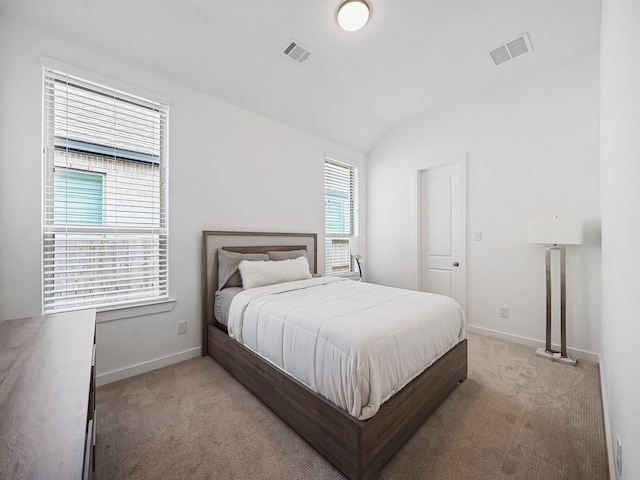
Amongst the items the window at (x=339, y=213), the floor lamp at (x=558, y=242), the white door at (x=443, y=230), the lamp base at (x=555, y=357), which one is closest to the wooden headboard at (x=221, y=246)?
the window at (x=339, y=213)

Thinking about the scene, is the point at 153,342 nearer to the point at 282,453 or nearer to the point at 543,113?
the point at 282,453

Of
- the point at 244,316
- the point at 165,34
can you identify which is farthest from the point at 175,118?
the point at 244,316

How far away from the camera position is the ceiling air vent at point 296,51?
8.59 ft

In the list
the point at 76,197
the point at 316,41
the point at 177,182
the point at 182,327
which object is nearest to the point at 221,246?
the point at 177,182

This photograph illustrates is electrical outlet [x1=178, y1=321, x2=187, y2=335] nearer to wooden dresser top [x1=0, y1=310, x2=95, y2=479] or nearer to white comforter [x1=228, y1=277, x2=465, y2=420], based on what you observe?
white comforter [x1=228, y1=277, x2=465, y2=420]

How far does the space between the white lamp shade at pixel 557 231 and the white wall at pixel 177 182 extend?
8.23 ft

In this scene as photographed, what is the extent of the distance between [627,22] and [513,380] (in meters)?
2.43

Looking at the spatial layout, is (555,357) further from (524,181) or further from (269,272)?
(269,272)

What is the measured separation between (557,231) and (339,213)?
270 cm

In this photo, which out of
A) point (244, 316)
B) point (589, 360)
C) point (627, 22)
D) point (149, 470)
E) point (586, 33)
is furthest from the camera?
point (589, 360)

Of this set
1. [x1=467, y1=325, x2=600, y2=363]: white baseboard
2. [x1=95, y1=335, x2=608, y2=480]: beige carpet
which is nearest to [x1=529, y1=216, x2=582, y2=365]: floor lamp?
[x1=467, y1=325, x2=600, y2=363]: white baseboard

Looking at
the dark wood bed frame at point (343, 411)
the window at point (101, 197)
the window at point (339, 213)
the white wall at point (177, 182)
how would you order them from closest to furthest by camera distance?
the dark wood bed frame at point (343, 411) < the white wall at point (177, 182) < the window at point (101, 197) < the window at point (339, 213)

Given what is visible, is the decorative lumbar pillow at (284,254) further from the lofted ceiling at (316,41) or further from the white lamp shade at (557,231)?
the white lamp shade at (557,231)

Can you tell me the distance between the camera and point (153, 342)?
8.25 feet
